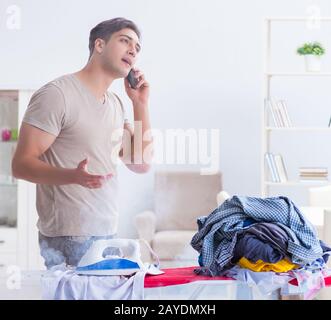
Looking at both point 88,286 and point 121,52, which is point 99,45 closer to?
point 121,52

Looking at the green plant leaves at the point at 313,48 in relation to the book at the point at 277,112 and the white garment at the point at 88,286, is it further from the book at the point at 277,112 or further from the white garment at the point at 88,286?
the white garment at the point at 88,286

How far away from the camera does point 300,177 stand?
3912 millimetres

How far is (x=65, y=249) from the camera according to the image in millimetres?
3393

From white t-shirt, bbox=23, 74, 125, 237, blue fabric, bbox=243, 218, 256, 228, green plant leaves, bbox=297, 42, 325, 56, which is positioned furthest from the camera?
green plant leaves, bbox=297, 42, 325, 56

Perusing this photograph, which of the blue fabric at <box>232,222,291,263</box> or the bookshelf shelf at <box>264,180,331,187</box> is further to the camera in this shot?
the bookshelf shelf at <box>264,180,331,187</box>

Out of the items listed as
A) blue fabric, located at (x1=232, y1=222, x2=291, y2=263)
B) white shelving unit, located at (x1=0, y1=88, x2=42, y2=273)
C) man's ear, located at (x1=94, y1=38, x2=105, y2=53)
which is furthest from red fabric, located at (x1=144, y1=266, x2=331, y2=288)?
man's ear, located at (x1=94, y1=38, x2=105, y2=53)

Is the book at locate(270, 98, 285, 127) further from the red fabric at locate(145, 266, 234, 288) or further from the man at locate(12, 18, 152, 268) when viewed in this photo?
the red fabric at locate(145, 266, 234, 288)

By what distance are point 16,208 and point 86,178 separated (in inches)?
17.2

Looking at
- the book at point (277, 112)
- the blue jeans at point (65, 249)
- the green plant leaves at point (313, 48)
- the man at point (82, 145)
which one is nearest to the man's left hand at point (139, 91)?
the man at point (82, 145)

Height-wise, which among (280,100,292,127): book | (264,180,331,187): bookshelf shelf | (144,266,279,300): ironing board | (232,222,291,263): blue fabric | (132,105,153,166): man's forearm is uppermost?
(280,100,292,127): book

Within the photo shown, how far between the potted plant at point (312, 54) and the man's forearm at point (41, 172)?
1.29 m

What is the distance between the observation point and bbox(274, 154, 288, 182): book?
3936mm

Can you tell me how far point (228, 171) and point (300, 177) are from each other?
43 centimetres
